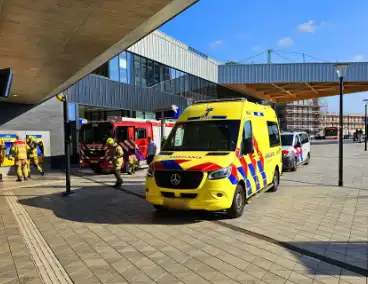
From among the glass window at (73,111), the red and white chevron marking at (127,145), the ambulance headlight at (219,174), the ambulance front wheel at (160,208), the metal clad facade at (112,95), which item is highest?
the metal clad facade at (112,95)

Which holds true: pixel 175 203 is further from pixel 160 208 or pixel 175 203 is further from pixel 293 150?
pixel 293 150

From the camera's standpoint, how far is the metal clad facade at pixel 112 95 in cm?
1884

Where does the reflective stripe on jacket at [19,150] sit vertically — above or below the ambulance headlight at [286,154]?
above

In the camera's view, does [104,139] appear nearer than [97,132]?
Yes

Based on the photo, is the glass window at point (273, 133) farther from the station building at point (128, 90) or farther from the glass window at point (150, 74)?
the glass window at point (150, 74)

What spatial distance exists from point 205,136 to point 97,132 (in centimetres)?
929

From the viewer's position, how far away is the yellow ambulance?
6270mm

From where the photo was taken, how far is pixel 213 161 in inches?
252

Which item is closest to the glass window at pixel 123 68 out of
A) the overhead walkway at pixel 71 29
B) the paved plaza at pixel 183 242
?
the overhead walkway at pixel 71 29

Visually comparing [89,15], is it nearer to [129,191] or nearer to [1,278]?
[1,278]

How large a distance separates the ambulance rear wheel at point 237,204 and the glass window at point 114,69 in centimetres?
1602

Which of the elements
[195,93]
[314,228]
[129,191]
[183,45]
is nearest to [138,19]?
[314,228]

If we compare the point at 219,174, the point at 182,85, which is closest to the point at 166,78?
the point at 182,85

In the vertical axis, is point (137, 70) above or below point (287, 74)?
below
